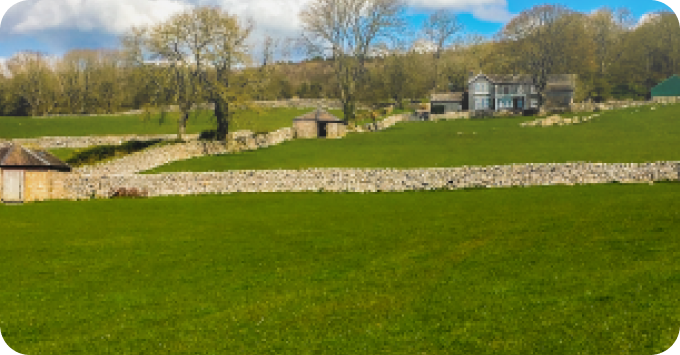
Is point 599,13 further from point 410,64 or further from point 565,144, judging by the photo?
point 565,144

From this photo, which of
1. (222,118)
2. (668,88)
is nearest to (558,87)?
(668,88)

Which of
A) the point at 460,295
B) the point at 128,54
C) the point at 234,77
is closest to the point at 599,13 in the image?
the point at 234,77

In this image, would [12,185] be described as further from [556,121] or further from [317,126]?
[556,121]

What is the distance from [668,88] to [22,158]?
70571 mm

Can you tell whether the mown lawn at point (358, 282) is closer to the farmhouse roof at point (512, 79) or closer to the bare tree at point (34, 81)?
the farmhouse roof at point (512, 79)

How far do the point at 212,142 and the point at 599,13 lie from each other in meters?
66.7

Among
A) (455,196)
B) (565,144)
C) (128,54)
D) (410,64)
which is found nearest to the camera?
(455,196)

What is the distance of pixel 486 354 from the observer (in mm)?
9891

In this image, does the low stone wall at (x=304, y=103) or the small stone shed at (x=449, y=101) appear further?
the low stone wall at (x=304, y=103)

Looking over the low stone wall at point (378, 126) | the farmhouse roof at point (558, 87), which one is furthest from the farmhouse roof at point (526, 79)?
the low stone wall at point (378, 126)

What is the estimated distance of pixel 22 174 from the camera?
Answer: 3828 cm

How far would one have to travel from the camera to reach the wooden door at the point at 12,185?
38062mm

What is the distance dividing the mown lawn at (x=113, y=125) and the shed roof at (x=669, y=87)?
151 feet

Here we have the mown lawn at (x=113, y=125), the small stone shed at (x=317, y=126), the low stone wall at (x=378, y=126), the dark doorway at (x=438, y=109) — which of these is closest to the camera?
the small stone shed at (x=317, y=126)
